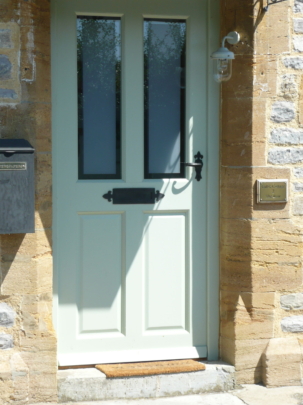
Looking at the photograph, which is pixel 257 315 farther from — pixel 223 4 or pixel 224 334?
pixel 223 4

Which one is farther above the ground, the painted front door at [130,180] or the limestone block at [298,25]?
the limestone block at [298,25]

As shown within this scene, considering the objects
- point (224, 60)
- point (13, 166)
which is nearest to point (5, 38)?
point (13, 166)

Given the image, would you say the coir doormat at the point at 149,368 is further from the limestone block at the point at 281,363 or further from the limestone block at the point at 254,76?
the limestone block at the point at 254,76

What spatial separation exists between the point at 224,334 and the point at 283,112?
1576 mm

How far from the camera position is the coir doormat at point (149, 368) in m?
4.01

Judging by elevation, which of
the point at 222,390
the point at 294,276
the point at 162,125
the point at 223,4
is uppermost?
the point at 223,4

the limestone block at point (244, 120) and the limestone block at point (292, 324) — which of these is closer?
the limestone block at point (244, 120)

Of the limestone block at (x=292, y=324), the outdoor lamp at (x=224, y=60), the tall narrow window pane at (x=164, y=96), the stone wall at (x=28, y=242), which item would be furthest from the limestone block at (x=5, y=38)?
the limestone block at (x=292, y=324)

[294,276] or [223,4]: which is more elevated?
[223,4]

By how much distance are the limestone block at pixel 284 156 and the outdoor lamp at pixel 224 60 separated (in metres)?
0.59

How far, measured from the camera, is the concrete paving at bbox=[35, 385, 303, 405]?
12.9 ft

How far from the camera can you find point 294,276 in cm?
418

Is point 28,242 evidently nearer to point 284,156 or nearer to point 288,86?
point 284,156

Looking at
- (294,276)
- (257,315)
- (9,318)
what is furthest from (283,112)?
(9,318)
